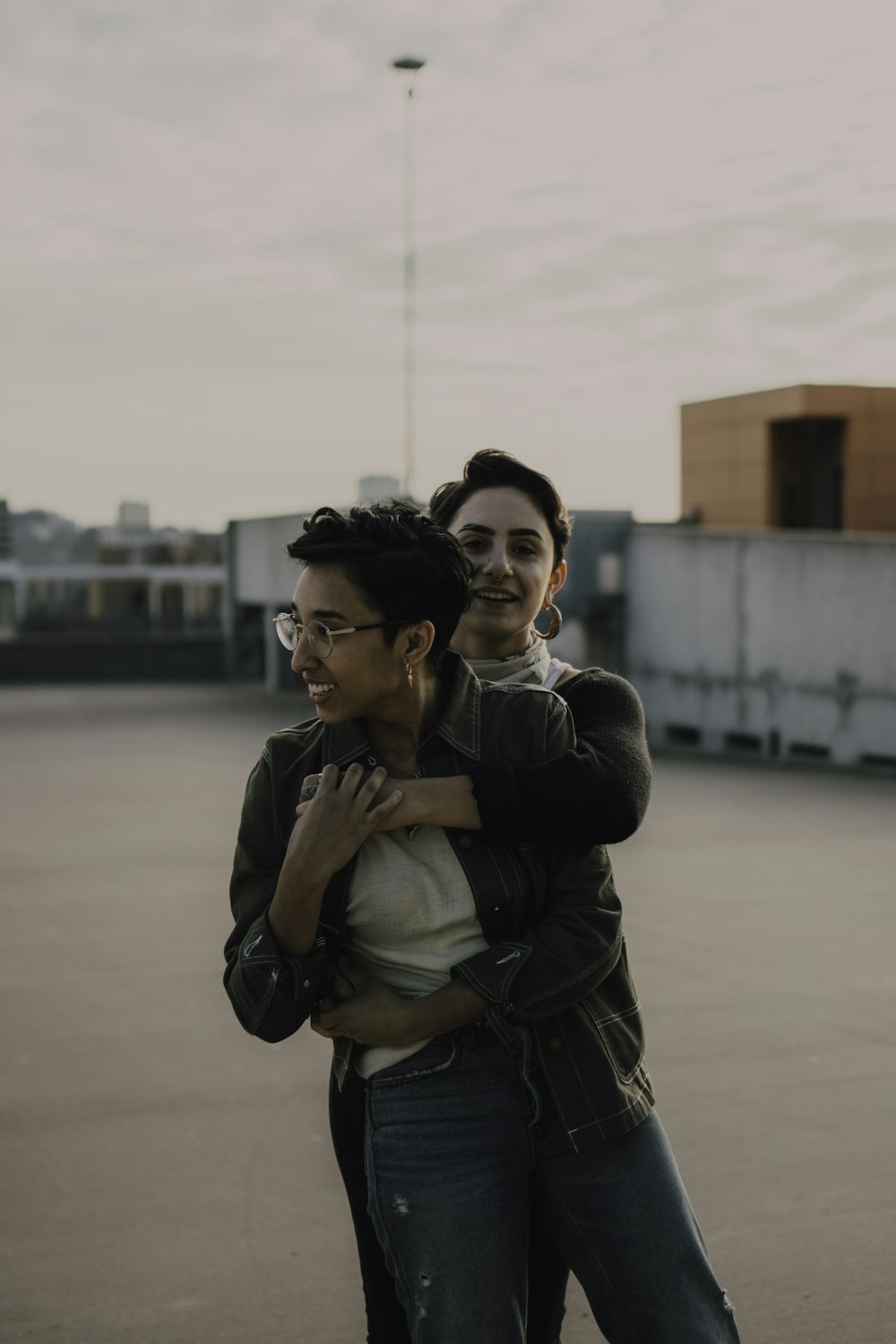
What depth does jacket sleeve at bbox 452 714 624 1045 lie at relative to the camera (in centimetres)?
222

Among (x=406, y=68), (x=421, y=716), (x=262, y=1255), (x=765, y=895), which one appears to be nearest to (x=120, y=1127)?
(x=262, y=1255)

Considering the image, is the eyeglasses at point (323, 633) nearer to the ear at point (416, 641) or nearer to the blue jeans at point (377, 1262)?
the ear at point (416, 641)

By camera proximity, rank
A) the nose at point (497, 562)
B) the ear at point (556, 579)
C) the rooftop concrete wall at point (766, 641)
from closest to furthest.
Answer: the nose at point (497, 562)
the ear at point (556, 579)
the rooftop concrete wall at point (766, 641)

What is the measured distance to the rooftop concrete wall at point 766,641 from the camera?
58.8ft

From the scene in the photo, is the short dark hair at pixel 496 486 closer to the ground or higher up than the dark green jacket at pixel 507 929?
higher up

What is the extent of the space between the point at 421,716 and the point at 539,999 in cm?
49

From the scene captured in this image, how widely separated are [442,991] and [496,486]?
1036mm

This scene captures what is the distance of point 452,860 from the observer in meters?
2.32

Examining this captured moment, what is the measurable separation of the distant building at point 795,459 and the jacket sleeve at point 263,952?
24.6 m

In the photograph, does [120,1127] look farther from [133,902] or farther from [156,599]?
[156,599]

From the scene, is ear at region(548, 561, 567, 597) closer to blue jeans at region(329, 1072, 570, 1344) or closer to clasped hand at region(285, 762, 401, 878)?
clasped hand at region(285, 762, 401, 878)

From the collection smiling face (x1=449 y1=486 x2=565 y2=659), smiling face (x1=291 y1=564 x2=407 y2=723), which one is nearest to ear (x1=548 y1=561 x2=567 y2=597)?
smiling face (x1=449 y1=486 x2=565 y2=659)

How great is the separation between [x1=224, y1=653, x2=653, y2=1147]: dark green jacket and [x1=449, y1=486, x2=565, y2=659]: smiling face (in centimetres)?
36

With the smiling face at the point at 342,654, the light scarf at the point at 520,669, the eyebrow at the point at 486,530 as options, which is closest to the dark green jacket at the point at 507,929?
the smiling face at the point at 342,654
